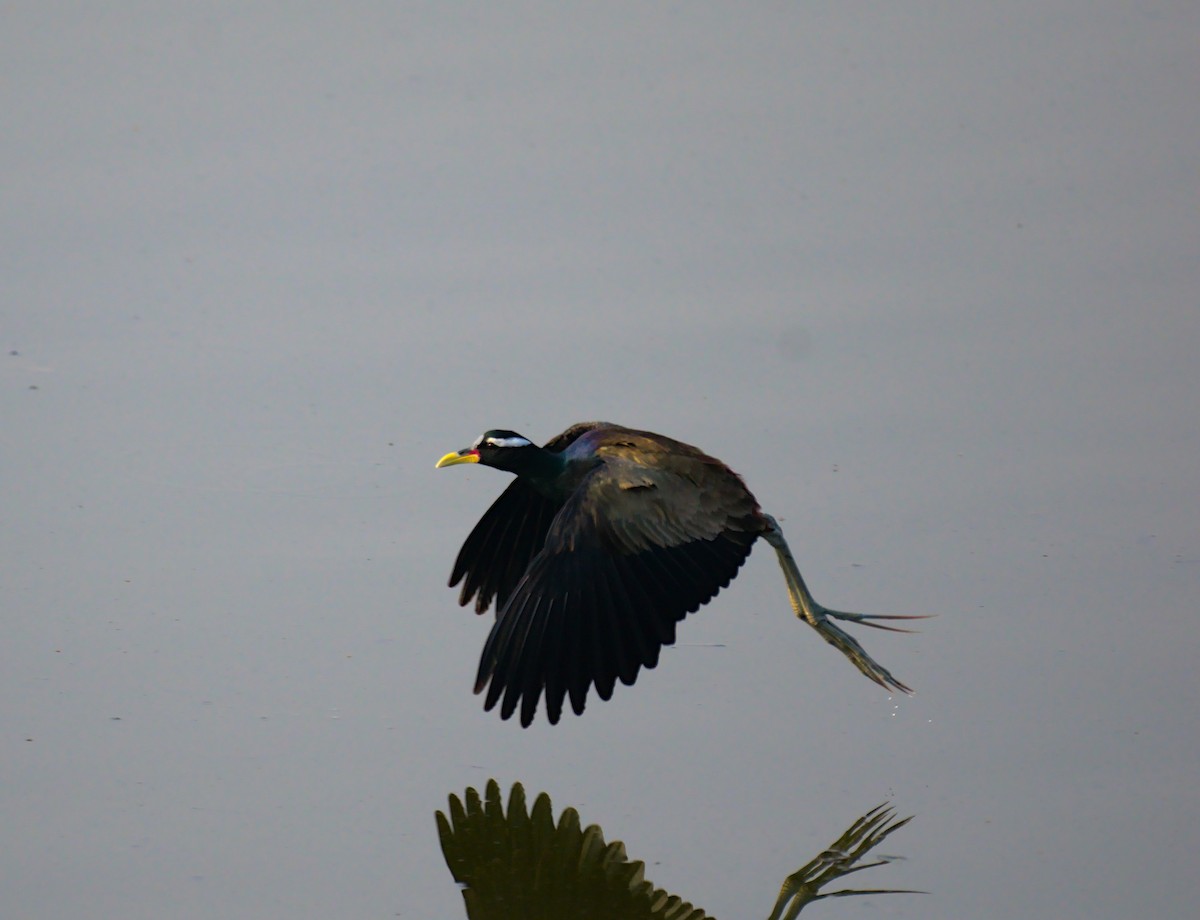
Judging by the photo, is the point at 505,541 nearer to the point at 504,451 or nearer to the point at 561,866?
the point at 504,451

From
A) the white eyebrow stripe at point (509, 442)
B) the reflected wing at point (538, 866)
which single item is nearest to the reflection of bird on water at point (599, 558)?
the white eyebrow stripe at point (509, 442)

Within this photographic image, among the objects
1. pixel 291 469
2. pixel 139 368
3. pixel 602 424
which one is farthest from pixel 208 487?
pixel 602 424

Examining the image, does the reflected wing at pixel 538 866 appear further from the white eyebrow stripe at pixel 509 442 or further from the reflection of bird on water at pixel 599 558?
the white eyebrow stripe at pixel 509 442

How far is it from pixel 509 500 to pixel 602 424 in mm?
445

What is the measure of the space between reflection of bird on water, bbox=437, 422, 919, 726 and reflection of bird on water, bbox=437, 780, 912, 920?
0.32 metres

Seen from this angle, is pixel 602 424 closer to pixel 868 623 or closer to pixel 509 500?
pixel 509 500

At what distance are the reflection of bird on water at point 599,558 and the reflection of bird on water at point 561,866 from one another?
32 centimetres

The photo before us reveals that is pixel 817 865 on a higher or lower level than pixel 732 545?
lower

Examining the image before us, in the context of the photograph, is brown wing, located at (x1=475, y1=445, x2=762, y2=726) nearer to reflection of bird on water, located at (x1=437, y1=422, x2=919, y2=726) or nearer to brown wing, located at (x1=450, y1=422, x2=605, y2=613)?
reflection of bird on water, located at (x1=437, y1=422, x2=919, y2=726)

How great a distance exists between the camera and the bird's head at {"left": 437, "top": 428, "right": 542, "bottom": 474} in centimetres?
755

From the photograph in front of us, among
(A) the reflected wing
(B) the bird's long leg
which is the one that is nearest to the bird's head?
(B) the bird's long leg

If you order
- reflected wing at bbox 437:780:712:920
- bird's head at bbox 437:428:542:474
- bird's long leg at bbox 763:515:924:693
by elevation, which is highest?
bird's head at bbox 437:428:542:474

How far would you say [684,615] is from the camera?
275 inches

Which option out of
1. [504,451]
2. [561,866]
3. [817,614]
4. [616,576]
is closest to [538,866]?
[561,866]
